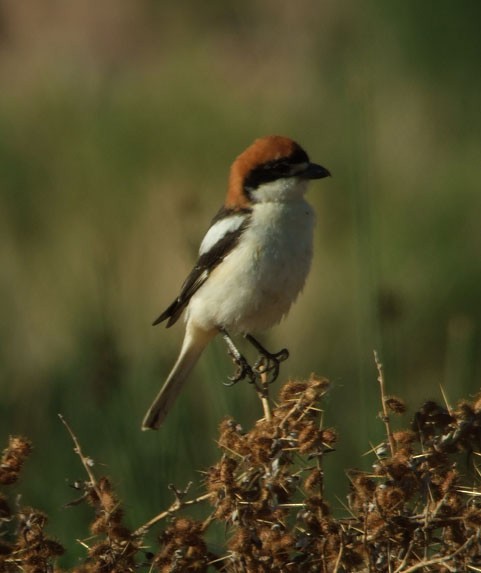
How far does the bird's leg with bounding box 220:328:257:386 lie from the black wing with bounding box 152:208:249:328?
0.20 m

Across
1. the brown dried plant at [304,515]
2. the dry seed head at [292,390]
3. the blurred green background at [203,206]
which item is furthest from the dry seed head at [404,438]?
the blurred green background at [203,206]

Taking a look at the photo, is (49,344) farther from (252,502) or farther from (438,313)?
(252,502)

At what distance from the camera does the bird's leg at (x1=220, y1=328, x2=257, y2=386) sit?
4.37 metres

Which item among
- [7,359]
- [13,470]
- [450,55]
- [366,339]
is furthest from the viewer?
[450,55]

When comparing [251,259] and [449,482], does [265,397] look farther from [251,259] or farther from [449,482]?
[251,259]

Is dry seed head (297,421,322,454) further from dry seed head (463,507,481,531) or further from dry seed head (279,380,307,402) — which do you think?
dry seed head (463,507,481,531)

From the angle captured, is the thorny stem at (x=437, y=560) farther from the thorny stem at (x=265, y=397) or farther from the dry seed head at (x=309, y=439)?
the thorny stem at (x=265, y=397)

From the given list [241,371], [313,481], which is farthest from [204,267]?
[313,481]

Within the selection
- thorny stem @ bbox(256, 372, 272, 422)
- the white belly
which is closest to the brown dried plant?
thorny stem @ bbox(256, 372, 272, 422)

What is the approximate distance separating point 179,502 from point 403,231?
5.62 meters

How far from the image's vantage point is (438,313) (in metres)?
7.35

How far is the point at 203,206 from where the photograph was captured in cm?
770

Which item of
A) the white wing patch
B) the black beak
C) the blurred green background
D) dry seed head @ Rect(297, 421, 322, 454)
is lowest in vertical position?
the blurred green background

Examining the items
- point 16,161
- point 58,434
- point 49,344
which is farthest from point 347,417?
point 16,161
